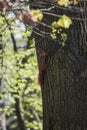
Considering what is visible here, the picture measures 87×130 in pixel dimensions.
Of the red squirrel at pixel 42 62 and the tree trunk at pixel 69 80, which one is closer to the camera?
the tree trunk at pixel 69 80

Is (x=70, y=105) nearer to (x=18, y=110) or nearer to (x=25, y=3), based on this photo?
(x=25, y=3)

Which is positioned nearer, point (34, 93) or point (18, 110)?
point (18, 110)

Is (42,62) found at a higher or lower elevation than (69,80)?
higher

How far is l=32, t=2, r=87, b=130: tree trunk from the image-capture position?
15.0 feet

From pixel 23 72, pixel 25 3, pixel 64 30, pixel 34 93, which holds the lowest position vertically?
pixel 34 93

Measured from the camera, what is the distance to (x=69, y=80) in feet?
15.1

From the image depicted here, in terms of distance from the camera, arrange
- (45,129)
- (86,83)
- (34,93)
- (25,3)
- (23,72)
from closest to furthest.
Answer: (25,3)
(86,83)
(45,129)
(23,72)
(34,93)

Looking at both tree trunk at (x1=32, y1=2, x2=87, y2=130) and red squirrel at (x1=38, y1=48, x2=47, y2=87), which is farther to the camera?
red squirrel at (x1=38, y1=48, x2=47, y2=87)

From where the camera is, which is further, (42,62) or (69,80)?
(42,62)

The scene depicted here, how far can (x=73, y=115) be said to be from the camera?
459 centimetres

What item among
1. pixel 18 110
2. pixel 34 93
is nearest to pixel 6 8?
pixel 18 110

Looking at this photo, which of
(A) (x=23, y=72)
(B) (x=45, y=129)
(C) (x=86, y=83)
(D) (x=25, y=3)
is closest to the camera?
(D) (x=25, y=3)

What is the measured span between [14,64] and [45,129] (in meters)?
7.23

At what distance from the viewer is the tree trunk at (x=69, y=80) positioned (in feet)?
15.0
